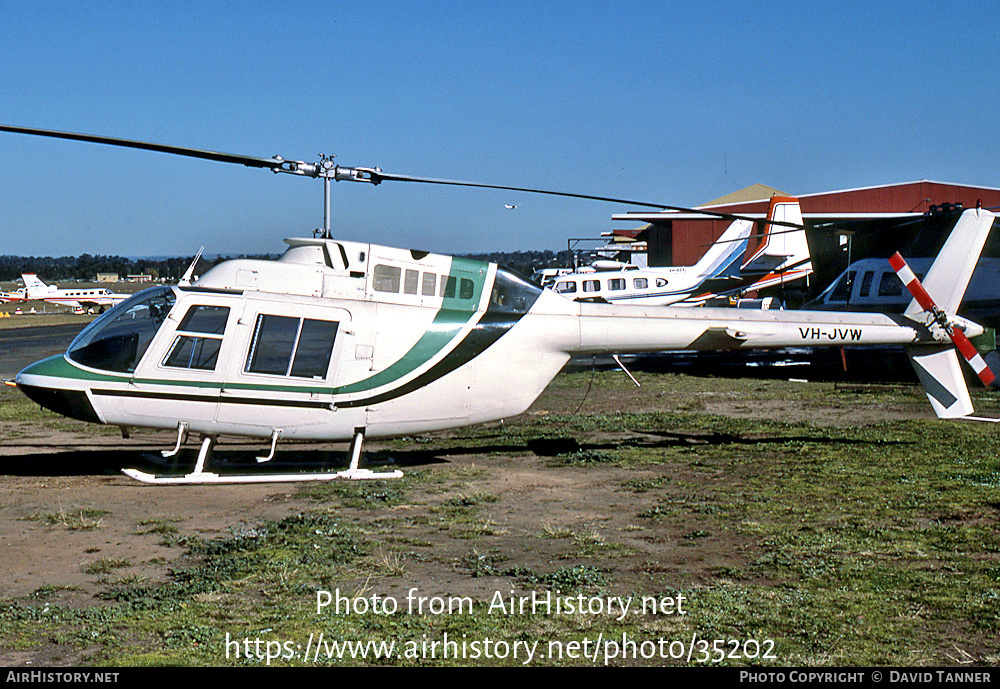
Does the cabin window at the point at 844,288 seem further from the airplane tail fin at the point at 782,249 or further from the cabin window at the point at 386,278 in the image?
the cabin window at the point at 386,278

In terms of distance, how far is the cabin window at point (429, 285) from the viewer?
11.5 m

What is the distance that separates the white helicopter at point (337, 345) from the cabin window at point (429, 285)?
18 millimetres

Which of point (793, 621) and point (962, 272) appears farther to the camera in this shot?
point (962, 272)

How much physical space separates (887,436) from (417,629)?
10138mm

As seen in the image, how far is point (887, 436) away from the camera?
14.1 metres

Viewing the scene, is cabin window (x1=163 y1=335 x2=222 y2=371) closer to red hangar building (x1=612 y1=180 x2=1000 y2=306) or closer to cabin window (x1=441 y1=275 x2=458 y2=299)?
cabin window (x1=441 y1=275 x2=458 y2=299)

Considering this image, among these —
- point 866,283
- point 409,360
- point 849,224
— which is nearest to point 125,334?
point 409,360

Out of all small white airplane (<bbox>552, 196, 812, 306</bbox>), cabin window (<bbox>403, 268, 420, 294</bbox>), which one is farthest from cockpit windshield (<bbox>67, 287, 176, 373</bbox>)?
small white airplane (<bbox>552, 196, 812, 306</bbox>)

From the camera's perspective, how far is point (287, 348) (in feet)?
35.6

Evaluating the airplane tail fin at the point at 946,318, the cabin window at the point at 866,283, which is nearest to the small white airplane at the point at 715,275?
the cabin window at the point at 866,283
